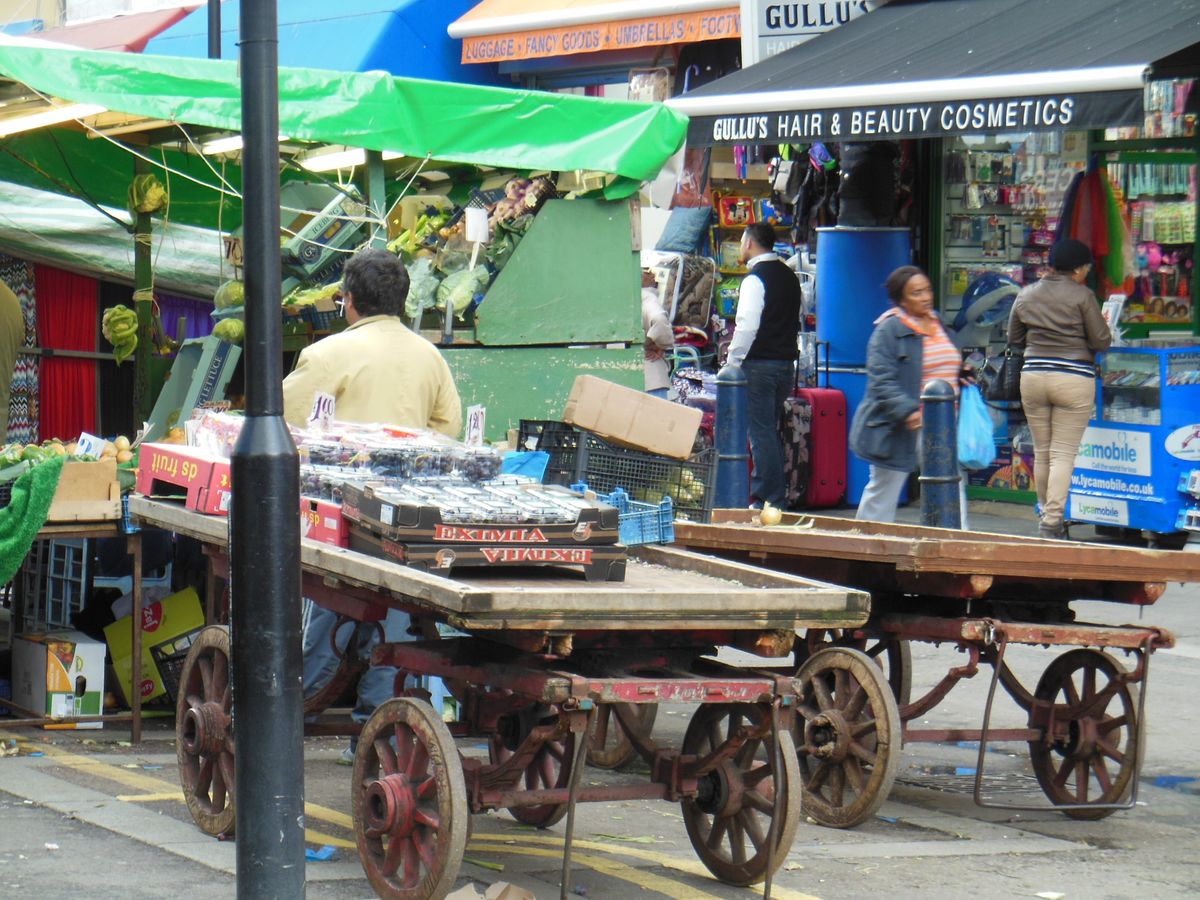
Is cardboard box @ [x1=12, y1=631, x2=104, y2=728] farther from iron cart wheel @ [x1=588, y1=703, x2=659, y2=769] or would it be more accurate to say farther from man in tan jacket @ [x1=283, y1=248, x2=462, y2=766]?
iron cart wheel @ [x1=588, y1=703, x2=659, y2=769]

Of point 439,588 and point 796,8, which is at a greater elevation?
point 796,8

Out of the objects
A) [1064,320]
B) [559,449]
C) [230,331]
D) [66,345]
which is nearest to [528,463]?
[559,449]

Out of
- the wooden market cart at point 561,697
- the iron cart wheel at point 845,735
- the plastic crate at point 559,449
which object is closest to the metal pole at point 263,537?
the wooden market cart at point 561,697

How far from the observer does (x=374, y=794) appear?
5250 mm

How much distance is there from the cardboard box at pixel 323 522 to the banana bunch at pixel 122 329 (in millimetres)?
4767

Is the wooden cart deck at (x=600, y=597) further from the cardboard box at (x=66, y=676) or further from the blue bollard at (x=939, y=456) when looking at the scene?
the blue bollard at (x=939, y=456)

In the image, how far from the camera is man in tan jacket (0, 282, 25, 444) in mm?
9930

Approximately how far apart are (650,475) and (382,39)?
952 cm

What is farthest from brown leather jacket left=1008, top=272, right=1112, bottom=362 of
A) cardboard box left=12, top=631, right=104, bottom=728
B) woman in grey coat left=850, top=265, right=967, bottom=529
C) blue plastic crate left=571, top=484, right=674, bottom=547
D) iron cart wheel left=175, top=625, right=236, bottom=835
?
iron cart wheel left=175, top=625, right=236, bottom=835

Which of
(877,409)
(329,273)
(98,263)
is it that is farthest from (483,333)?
(98,263)

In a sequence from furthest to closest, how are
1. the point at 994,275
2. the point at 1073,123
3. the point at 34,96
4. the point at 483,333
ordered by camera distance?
the point at 994,275 < the point at 1073,123 < the point at 483,333 < the point at 34,96

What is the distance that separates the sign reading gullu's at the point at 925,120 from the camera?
10.3 meters

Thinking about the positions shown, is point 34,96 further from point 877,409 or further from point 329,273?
point 877,409

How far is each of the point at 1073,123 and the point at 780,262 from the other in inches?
119
